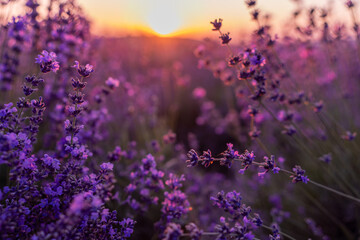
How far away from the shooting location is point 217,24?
6.15 ft

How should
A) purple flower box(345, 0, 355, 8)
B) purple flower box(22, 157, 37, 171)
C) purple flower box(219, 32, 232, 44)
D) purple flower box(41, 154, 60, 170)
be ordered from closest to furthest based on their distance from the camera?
purple flower box(22, 157, 37, 171), purple flower box(41, 154, 60, 170), purple flower box(219, 32, 232, 44), purple flower box(345, 0, 355, 8)

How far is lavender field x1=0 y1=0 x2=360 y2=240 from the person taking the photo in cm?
144

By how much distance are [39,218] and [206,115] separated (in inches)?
136

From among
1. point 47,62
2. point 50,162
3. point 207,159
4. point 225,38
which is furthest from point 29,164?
point 225,38

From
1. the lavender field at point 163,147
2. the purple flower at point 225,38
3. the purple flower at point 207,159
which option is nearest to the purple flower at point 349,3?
the lavender field at point 163,147

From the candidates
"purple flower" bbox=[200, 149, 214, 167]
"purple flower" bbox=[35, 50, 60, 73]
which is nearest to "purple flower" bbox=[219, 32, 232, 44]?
"purple flower" bbox=[200, 149, 214, 167]

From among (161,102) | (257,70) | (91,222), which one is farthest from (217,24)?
(161,102)

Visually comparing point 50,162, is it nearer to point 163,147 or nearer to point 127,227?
point 127,227

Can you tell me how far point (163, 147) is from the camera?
359 centimetres

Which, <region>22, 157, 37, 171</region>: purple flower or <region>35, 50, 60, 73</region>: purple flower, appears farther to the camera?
<region>35, 50, 60, 73</region>: purple flower

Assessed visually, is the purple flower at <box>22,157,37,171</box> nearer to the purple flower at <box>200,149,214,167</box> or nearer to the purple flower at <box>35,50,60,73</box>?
the purple flower at <box>35,50,60,73</box>

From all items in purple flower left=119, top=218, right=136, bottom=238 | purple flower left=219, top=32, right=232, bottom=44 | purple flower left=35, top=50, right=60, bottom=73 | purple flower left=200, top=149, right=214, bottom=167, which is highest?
purple flower left=219, top=32, right=232, bottom=44

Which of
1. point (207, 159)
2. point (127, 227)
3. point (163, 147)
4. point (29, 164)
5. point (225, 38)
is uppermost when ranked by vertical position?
point (163, 147)

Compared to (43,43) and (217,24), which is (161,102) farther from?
(217,24)
